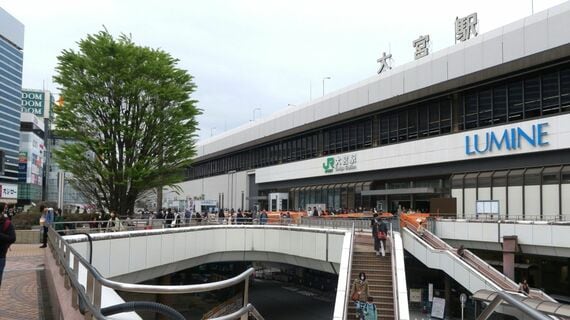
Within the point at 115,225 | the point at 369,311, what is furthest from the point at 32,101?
the point at 369,311

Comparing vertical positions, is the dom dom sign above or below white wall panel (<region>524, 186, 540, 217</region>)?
above

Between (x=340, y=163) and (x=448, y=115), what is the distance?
43.6 feet

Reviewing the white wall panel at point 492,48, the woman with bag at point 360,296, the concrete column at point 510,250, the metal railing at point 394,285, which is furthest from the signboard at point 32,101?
the woman with bag at point 360,296

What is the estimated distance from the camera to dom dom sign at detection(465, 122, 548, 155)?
29233mm

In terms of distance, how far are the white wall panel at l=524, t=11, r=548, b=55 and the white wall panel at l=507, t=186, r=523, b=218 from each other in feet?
25.6

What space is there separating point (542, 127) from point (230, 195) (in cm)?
Answer: 4881

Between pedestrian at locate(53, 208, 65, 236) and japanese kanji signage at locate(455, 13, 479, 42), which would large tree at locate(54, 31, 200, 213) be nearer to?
pedestrian at locate(53, 208, 65, 236)

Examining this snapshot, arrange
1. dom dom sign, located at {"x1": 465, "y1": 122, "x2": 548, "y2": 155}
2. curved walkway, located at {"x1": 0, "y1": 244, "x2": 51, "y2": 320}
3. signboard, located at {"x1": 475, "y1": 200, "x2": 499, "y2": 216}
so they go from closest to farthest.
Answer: curved walkway, located at {"x1": 0, "y1": 244, "x2": 51, "y2": 320} < signboard, located at {"x1": 475, "y1": 200, "x2": 499, "y2": 216} < dom dom sign, located at {"x1": 465, "y1": 122, "x2": 548, "y2": 155}

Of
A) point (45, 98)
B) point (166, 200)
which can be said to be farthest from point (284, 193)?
point (45, 98)

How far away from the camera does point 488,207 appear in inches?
1091

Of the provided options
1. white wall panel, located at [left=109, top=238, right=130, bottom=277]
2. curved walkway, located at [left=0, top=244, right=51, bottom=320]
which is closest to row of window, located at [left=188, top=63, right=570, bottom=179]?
white wall panel, located at [left=109, top=238, right=130, bottom=277]

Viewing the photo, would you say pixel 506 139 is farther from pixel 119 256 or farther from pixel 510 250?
pixel 119 256

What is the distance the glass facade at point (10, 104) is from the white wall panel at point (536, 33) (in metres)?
112

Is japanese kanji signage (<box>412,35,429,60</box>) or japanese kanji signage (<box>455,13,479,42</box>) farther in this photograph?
japanese kanji signage (<box>412,35,429,60</box>)
